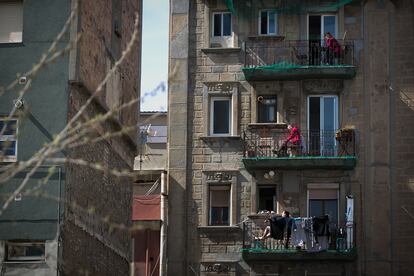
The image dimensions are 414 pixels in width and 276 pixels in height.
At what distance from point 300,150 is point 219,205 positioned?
3089 millimetres

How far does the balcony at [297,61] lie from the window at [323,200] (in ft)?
11.4

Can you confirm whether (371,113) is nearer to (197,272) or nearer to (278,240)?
(278,240)

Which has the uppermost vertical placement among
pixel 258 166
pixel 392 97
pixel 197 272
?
pixel 392 97

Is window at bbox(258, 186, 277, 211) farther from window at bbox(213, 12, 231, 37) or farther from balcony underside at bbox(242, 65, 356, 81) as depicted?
window at bbox(213, 12, 231, 37)

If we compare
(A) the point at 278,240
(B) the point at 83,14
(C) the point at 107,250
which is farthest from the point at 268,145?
(B) the point at 83,14

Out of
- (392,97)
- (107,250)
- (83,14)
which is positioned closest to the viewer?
(83,14)

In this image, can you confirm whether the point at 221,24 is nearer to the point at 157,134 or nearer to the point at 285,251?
the point at 285,251

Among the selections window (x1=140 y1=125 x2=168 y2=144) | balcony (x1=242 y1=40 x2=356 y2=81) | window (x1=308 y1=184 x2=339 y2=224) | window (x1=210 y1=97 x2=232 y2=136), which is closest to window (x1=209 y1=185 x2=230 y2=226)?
window (x1=210 y1=97 x2=232 y2=136)

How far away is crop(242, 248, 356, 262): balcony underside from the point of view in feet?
115

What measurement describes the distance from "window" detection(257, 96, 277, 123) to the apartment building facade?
0.03 meters

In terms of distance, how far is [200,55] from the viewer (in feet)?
122

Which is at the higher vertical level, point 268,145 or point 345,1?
point 345,1

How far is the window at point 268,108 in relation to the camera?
36.7 metres

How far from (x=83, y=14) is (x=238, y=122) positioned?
10.2m
